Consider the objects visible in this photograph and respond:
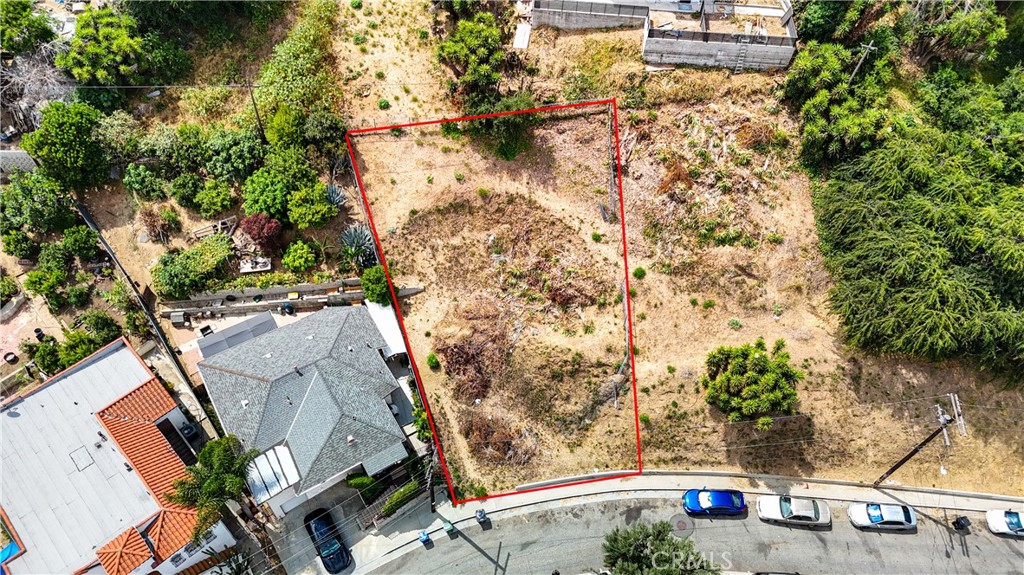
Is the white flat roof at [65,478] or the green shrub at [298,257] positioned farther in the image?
the green shrub at [298,257]

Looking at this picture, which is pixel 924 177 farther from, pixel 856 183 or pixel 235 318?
pixel 235 318

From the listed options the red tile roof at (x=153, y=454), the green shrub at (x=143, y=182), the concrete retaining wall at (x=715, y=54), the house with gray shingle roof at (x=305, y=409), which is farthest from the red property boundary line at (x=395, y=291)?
the red tile roof at (x=153, y=454)

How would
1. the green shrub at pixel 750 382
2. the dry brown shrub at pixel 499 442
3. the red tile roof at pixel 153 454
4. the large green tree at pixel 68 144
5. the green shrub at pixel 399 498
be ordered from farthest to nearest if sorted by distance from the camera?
1. the large green tree at pixel 68 144
2. the dry brown shrub at pixel 499 442
3. the green shrub at pixel 399 498
4. the green shrub at pixel 750 382
5. the red tile roof at pixel 153 454

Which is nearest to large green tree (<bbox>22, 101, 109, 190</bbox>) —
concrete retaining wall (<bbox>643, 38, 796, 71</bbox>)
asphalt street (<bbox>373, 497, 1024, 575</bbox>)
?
asphalt street (<bbox>373, 497, 1024, 575</bbox>)

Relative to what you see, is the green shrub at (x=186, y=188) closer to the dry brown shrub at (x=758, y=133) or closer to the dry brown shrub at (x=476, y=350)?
the dry brown shrub at (x=476, y=350)

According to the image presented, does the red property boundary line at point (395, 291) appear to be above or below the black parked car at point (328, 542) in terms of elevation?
above

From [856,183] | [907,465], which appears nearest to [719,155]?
[856,183]

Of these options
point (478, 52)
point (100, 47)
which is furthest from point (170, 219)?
point (478, 52)
